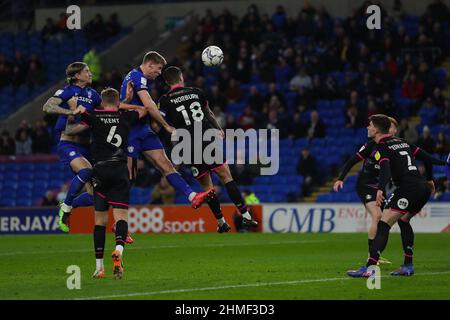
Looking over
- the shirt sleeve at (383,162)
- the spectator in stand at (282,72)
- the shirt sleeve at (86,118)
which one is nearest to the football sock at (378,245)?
the shirt sleeve at (383,162)

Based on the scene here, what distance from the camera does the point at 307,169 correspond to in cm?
2964

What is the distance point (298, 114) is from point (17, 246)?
11412 millimetres

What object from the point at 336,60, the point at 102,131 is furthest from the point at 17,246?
the point at 336,60

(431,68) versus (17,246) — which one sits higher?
(431,68)

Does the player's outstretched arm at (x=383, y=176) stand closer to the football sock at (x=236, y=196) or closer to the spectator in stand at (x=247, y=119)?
the football sock at (x=236, y=196)

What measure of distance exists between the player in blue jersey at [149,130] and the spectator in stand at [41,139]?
663 inches

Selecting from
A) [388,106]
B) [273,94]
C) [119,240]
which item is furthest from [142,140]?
[273,94]

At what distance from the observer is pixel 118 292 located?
11.9 metres

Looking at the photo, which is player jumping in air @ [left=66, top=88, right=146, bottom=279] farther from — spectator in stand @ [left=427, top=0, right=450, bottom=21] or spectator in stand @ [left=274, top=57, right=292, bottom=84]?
spectator in stand @ [left=427, top=0, right=450, bottom=21]

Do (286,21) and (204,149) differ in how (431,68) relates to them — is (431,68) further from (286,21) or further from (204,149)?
(204,149)

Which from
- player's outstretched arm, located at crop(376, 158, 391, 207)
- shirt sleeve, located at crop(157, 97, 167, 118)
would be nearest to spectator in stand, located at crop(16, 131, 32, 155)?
shirt sleeve, located at crop(157, 97, 167, 118)

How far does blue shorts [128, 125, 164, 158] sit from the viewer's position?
53.8 feet

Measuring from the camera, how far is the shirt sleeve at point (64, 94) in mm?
15678

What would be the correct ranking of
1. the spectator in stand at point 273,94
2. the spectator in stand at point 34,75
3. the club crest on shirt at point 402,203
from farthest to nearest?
the spectator in stand at point 34,75 < the spectator in stand at point 273,94 < the club crest on shirt at point 402,203
